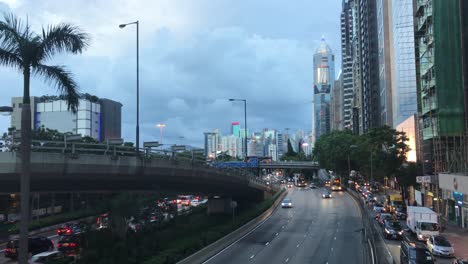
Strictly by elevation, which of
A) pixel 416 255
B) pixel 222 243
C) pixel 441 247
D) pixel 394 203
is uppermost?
pixel 416 255

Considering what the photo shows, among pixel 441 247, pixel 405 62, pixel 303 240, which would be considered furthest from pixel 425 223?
pixel 405 62

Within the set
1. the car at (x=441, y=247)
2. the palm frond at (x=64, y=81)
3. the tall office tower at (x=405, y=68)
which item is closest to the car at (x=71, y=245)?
the palm frond at (x=64, y=81)

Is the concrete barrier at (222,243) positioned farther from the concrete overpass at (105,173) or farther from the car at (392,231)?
the car at (392,231)

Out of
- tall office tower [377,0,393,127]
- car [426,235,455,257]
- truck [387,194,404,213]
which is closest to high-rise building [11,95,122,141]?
truck [387,194,404,213]

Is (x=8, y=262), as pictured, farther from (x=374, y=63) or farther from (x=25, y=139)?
(x=374, y=63)

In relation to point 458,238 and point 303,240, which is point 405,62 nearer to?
point 458,238

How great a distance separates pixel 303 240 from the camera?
1625 inches

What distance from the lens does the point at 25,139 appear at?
1270cm

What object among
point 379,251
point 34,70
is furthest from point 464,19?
point 34,70

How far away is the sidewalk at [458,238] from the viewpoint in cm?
3396

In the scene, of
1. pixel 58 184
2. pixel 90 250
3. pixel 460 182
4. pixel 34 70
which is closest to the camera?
pixel 34 70

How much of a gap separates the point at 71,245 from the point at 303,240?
64.3 feet

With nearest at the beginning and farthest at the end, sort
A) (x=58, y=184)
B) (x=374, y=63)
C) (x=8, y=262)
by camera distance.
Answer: (x=58, y=184)
(x=8, y=262)
(x=374, y=63)

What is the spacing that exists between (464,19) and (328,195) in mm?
45547
